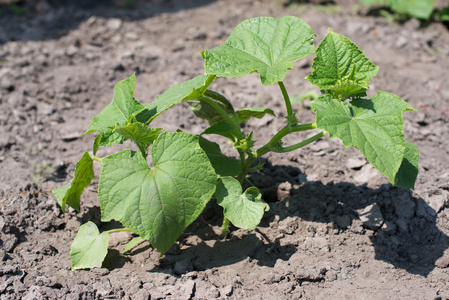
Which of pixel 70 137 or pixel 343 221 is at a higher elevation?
pixel 70 137

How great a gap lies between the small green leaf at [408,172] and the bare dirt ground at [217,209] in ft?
1.31

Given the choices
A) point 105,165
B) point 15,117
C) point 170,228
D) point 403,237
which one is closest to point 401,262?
point 403,237

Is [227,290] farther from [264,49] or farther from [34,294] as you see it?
[264,49]

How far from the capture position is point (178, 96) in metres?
2.45

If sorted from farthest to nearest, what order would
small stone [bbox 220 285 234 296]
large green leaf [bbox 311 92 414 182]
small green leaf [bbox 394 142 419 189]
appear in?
small green leaf [bbox 394 142 419 189] < small stone [bbox 220 285 234 296] < large green leaf [bbox 311 92 414 182]

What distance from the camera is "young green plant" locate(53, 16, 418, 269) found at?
214 centimetres

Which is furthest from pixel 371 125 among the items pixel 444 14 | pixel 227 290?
pixel 444 14

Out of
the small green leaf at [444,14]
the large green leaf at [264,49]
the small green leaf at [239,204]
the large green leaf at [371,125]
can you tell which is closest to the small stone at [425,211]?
the large green leaf at [371,125]

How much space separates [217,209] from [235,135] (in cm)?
66

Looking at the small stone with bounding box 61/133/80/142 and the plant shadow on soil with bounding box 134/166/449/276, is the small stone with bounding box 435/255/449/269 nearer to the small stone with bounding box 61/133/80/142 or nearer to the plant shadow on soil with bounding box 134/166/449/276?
the plant shadow on soil with bounding box 134/166/449/276

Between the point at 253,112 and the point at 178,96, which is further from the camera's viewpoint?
the point at 253,112

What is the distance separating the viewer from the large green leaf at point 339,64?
233cm

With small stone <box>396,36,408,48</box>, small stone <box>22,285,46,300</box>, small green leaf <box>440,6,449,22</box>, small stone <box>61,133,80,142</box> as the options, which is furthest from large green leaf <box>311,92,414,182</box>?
small green leaf <box>440,6,449,22</box>

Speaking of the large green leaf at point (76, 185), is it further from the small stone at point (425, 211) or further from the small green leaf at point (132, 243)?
the small stone at point (425, 211)
